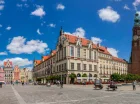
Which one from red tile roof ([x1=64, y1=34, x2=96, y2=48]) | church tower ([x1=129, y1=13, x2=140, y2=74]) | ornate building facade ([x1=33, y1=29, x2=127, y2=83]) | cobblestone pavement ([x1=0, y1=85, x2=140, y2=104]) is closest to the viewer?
cobblestone pavement ([x1=0, y1=85, x2=140, y2=104])

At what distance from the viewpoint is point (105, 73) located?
10812 centimetres

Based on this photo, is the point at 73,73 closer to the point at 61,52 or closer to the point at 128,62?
the point at 61,52

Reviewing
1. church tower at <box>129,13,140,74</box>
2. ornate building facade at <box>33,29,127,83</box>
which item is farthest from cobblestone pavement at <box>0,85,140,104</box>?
church tower at <box>129,13,140,74</box>

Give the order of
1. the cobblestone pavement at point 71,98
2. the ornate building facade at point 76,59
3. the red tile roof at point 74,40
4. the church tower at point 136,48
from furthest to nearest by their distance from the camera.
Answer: the church tower at point 136,48 → the red tile roof at point 74,40 → the ornate building facade at point 76,59 → the cobblestone pavement at point 71,98

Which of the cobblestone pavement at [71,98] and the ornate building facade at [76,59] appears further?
the ornate building facade at [76,59]

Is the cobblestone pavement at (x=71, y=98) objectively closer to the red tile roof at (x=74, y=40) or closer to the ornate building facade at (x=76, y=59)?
the ornate building facade at (x=76, y=59)

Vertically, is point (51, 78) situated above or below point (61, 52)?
below

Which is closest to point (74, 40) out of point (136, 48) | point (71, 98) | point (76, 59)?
point (76, 59)

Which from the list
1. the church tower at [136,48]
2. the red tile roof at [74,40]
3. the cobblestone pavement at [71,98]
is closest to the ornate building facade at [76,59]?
the red tile roof at [74,40]

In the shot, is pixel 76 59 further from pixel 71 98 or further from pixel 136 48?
pixel 71 98

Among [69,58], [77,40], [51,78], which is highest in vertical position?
[77,40]

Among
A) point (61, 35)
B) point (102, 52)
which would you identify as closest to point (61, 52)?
point (61, 35)

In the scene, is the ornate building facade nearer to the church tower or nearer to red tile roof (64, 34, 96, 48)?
red tile roof (64, 34, 96, 48)

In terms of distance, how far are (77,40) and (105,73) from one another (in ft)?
85.7
